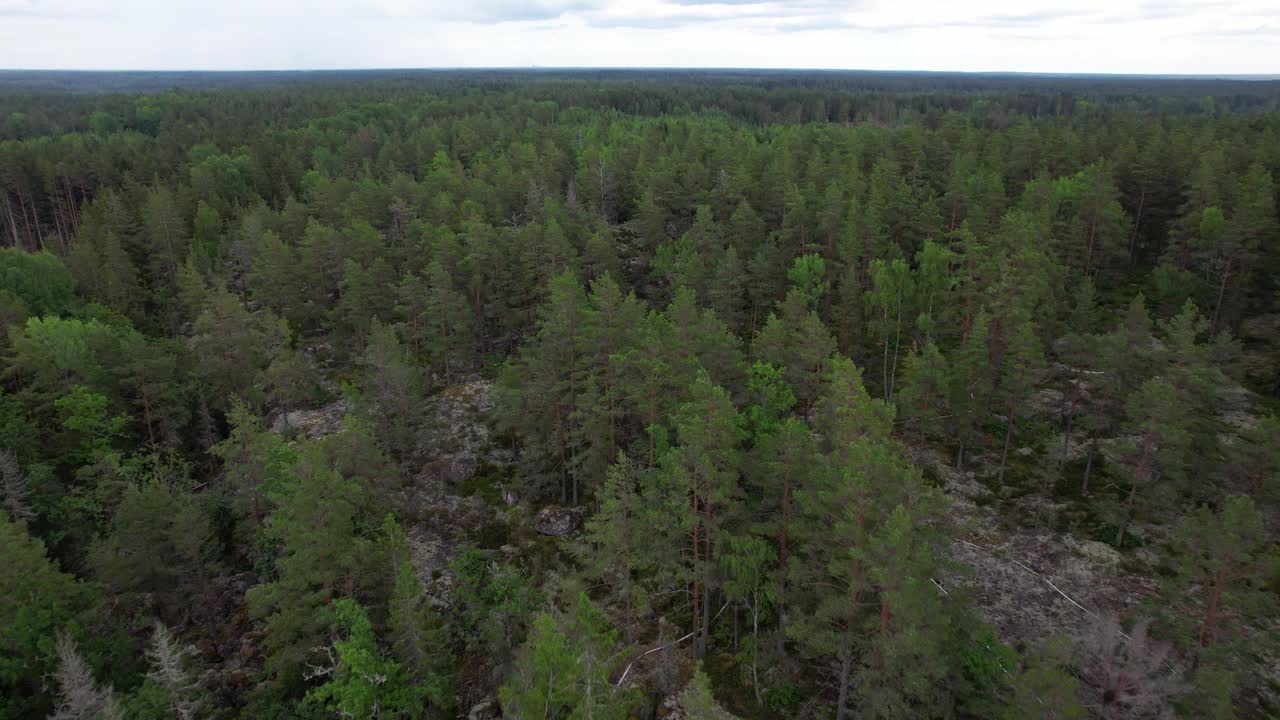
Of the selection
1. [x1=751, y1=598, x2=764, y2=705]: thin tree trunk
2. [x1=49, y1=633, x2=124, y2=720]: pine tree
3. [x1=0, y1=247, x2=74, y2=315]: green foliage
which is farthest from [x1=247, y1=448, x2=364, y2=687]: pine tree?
[x1=0, y1=247, x2=74, y2=315]: green foliage

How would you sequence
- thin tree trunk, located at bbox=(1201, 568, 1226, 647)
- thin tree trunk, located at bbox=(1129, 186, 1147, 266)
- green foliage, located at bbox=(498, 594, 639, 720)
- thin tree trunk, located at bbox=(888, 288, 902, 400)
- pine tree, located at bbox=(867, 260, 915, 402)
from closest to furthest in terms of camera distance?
green foliage, located at bbox=(498, 594, 639, 720), thin tree trunk, located at bbox=(1201, 568, 1226, 647), pine tree, located at bbox=(867, 260, 915, 402), thin tree trunk, located at bbox=(888, 288, 902, 400), thin tree trunk, located at bbox=(1129, 186, 1147, 266)

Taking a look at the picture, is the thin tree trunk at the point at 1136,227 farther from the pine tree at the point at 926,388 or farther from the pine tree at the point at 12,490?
the pine tree at the point at 12,490

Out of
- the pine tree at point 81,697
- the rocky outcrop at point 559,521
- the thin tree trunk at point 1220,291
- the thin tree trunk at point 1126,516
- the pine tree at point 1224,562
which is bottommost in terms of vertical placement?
the rocky outcrop at point 559,521

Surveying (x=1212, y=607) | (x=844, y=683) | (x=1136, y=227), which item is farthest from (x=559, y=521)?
(x=1136, y=227)

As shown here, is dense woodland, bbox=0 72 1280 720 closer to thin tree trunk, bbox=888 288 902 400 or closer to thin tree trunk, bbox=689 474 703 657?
thin tree trunk, bbox=689 474 703 657

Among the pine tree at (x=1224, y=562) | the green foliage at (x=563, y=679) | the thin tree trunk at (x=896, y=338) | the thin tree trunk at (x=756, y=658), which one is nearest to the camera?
the green foliage at (x=563, y=679)

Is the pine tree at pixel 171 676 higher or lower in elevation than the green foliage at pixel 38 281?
lower

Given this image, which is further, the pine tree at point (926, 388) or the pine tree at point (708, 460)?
the pine tree at point (926, 388)

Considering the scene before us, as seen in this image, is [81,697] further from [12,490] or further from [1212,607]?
[1212,607]

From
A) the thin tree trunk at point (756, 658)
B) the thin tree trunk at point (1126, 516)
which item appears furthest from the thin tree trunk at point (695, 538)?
the thin tree trunk at point (1126, 516)
